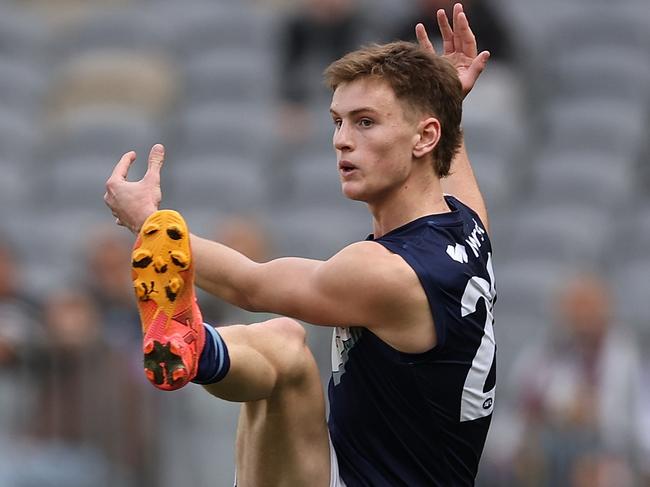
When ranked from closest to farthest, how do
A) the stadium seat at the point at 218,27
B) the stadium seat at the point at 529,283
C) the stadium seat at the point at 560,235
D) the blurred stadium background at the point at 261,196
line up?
the blurred stadium background at the point at 261,196 < the stadium seat at the point at 529,283 < the stadium seat at the point at 560,235 < the stadium seat at the point at 218,27

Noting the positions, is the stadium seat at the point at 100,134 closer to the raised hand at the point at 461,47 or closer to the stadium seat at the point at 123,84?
the stadium seat at the point at 123,84

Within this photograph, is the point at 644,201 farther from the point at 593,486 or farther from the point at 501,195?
the point at 593,486

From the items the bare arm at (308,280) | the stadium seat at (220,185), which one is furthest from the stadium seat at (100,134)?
the bare arm at (308,280)

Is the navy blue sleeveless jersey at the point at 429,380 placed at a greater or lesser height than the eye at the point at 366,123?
lesser

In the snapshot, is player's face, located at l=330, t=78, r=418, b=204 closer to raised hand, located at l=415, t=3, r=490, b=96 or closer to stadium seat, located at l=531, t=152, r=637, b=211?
raised hand, located at l=415, t=3, r=490, b=96

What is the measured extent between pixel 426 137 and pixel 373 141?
19 centimetres

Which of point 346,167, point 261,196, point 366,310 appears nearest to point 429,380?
point 366,310

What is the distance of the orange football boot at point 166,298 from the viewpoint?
493 cm

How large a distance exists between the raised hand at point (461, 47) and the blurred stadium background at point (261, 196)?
2.89m

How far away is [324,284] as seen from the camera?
5043mm

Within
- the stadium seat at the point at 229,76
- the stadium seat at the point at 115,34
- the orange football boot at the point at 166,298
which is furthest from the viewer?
the stadium seat at the point at 115,34

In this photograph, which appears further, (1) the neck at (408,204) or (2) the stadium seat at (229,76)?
(2) the stadium seat at (229,76)

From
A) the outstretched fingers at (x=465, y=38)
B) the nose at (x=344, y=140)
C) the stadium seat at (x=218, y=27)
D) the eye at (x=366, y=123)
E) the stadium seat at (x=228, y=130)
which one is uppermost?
the stadium seat at (x=218, y=27)

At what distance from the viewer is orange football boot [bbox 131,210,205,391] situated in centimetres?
493
